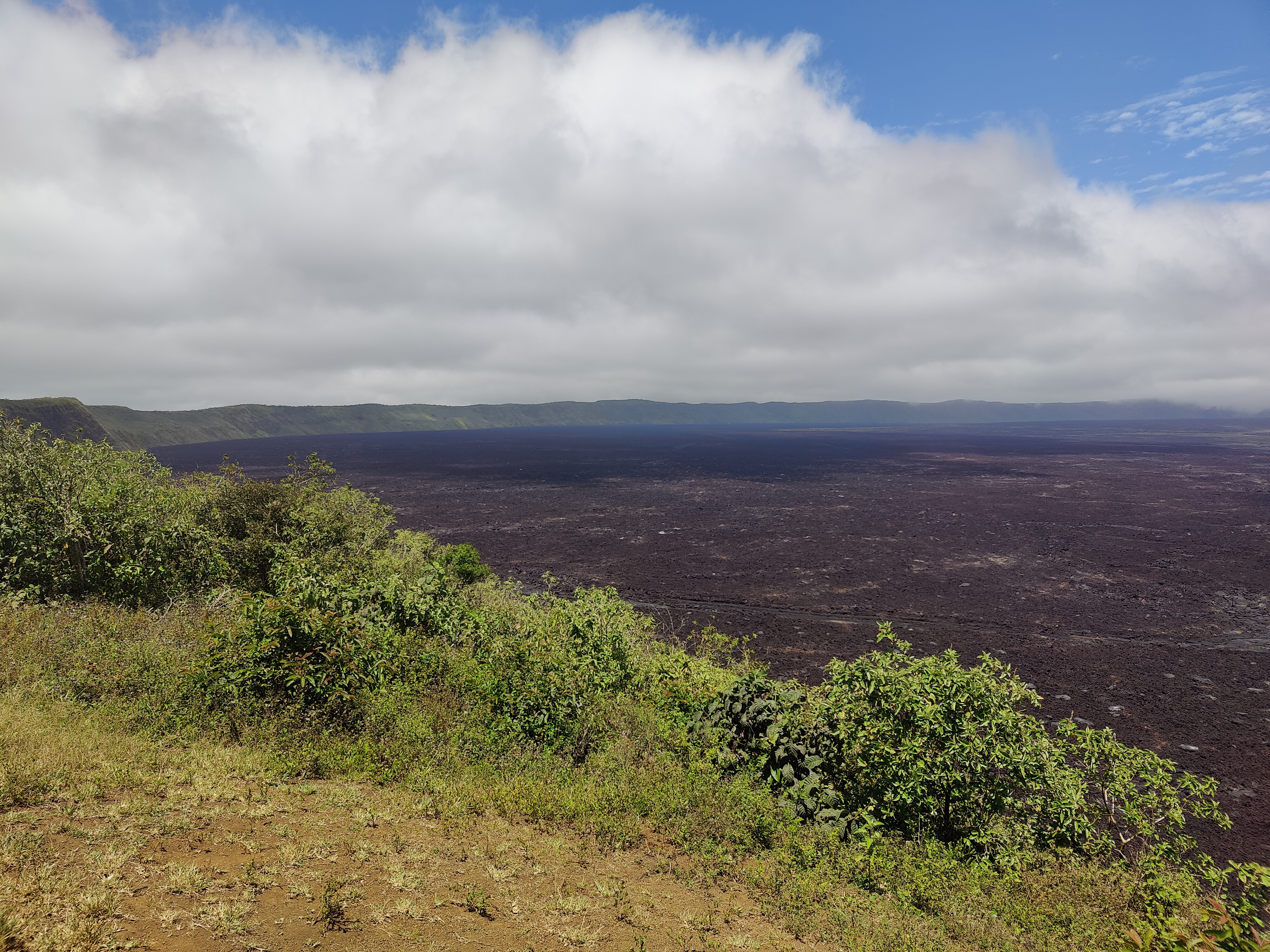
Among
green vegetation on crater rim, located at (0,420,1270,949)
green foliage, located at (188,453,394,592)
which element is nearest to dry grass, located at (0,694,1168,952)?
green vegetation on crater rim, located at (0,420,1270,949)

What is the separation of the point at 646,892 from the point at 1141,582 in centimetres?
4903

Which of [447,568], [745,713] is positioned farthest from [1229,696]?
[447,568]

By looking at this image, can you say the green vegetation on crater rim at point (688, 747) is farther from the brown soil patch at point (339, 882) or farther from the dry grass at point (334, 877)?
the brown soil patch at point (339, 882)

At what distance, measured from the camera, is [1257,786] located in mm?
17672

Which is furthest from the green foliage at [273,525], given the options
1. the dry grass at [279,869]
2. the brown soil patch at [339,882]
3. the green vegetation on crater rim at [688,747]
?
the brown soil patch at [339,882]

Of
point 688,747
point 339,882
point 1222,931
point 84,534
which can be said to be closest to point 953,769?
point 1222,931

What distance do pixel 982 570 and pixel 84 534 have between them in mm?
51978

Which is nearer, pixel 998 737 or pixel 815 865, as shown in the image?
pixel 815 865

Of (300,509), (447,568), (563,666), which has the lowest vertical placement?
(447,568)

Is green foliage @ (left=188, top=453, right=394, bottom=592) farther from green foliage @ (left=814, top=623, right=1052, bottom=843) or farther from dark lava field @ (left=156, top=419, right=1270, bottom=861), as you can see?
green foliage @ (left=814, top=623, right=1052, bottom=843)

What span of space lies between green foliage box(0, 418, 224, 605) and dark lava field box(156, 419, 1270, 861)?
22.7 m

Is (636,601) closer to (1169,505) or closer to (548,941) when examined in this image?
(548,941)

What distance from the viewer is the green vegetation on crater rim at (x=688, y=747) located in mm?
8312

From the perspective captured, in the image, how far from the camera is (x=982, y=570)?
143 ft
